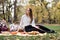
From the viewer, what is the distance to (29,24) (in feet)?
7.40

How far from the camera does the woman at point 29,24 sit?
2243 mm

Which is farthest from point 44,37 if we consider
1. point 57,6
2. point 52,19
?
point 57,6

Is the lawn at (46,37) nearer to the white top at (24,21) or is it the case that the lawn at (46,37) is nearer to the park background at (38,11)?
the park background at (38,11)

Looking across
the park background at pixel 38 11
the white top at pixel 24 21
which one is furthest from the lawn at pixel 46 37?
the white top at pixel 24 21

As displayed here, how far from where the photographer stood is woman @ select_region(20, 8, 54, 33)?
2243 millimetres

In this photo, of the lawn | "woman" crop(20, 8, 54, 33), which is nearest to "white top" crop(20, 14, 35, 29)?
"woman" crop(20, 8, 54, 33)

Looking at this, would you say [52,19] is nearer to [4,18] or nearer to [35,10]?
[35,10]

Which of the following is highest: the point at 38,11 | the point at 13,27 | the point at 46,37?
the point at 38,11

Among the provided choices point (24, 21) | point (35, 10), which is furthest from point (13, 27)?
point (35, 10)

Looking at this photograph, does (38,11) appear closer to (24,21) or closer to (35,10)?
(35,10)

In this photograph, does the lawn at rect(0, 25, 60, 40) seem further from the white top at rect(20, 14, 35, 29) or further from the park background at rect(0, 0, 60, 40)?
the white top at rect(20, 14, 35, 29)

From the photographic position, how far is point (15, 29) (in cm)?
225

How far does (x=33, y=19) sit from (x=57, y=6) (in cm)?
31

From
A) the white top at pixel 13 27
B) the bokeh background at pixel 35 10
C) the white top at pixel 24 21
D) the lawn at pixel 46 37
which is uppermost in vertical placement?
the bokeh background at pixel 35 10
